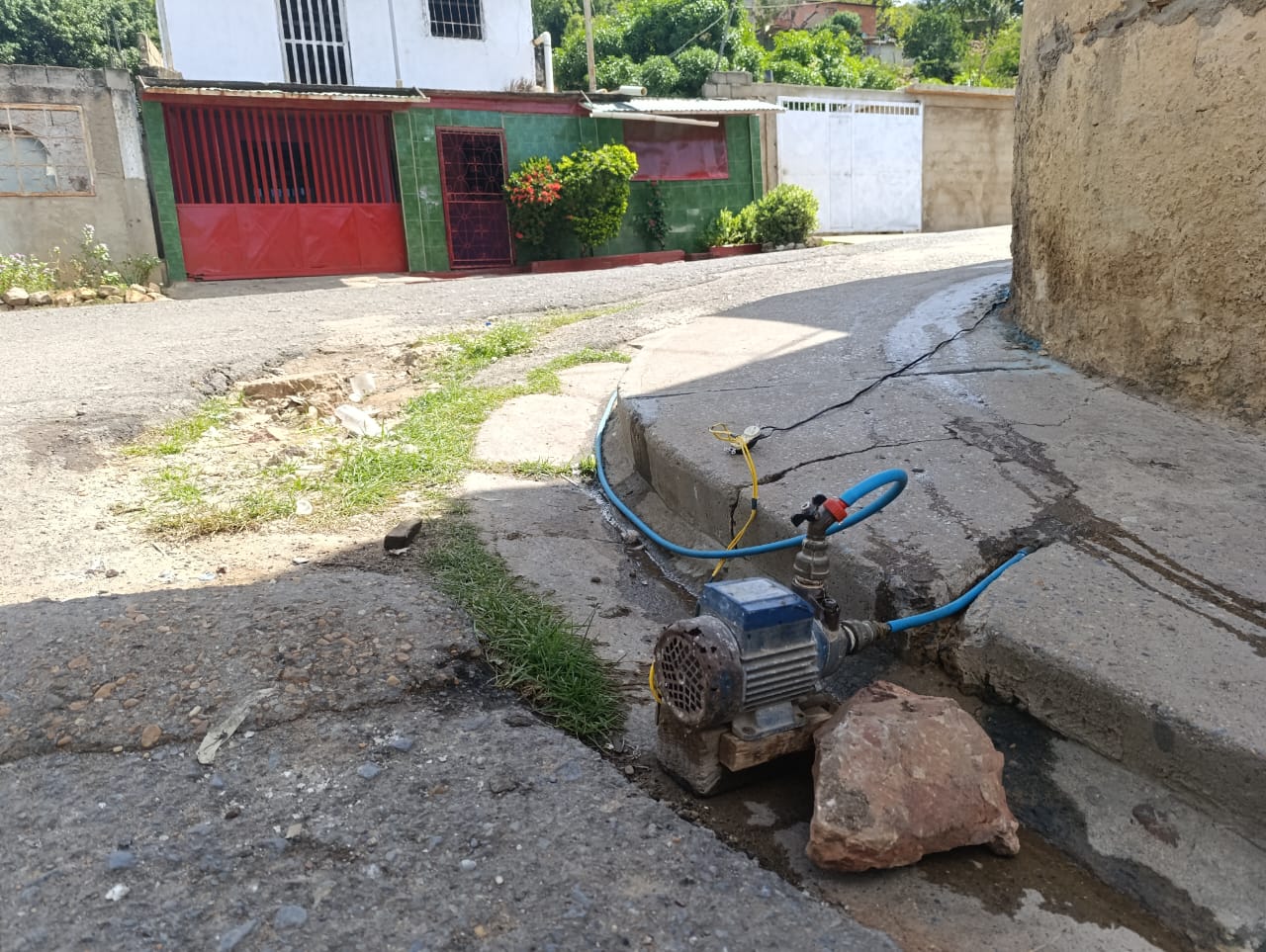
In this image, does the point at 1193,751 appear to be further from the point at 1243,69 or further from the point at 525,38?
the point at 525,38

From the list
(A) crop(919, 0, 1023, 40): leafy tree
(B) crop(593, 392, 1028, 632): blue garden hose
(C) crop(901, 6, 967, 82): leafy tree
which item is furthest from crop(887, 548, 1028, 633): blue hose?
(A) crop(919, 0, 1023, 40): leafy tree

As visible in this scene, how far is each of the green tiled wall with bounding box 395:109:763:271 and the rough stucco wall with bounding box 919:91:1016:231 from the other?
459 cm

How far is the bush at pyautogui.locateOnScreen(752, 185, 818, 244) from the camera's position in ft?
42.9

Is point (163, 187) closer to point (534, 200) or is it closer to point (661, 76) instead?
point (534, 200)

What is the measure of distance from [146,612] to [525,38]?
18962 mm

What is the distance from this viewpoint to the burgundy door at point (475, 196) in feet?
44.1

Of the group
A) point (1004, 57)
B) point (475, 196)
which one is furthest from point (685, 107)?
point (1004, 57)

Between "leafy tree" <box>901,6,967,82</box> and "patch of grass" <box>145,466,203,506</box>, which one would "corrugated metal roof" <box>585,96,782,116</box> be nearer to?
"patch of grass" <box>145,466,203,506</box>

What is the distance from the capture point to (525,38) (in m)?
18.5

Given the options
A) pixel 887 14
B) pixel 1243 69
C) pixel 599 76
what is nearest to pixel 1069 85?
pixel 1243 69

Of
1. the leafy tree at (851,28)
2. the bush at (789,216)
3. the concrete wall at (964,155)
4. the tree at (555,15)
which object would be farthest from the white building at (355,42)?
the leafy tree at (851,28)

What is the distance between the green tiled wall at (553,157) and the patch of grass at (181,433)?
30.3ft

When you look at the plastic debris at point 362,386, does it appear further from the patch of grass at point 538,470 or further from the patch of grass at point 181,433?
the patch of grass at point 538,470

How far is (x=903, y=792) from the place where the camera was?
1501mm
